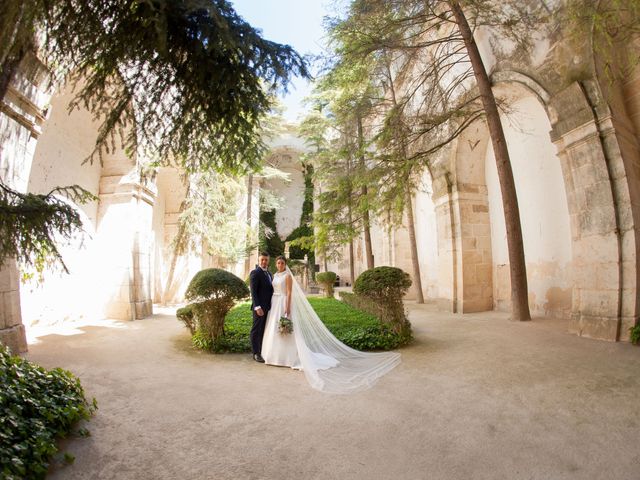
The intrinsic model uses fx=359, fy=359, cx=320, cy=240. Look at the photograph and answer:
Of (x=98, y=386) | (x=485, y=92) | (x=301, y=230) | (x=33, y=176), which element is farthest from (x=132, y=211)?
(x=301, y=230)

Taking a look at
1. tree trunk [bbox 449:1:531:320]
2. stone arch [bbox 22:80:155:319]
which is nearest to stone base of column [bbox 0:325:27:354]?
stone arch [bbox 22:80:155:319]

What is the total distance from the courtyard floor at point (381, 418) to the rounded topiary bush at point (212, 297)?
0.62m

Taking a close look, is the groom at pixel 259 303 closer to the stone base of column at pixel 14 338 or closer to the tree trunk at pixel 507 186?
the stone base of column at pixel 14 338

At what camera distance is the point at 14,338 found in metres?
5.45

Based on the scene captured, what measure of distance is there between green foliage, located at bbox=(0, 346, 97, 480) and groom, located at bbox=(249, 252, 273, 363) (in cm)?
238

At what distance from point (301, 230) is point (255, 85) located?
23.3 meters

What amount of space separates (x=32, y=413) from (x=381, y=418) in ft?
9.04

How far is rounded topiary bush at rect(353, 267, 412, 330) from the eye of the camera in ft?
19.9

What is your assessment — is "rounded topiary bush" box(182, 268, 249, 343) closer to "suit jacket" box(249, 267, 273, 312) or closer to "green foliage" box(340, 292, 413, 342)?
"suit jacket" box(249, 267, 273, 312)

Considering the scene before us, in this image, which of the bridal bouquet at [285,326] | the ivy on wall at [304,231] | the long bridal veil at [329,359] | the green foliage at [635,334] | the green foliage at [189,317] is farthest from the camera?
the ivy on wall at [304,231]

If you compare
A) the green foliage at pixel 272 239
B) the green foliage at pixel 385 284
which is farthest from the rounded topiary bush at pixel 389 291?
the green foliage at pixel 272 239

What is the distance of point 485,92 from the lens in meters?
7.25

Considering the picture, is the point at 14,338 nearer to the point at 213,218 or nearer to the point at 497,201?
the point at 213,218

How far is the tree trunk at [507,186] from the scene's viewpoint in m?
7.10
